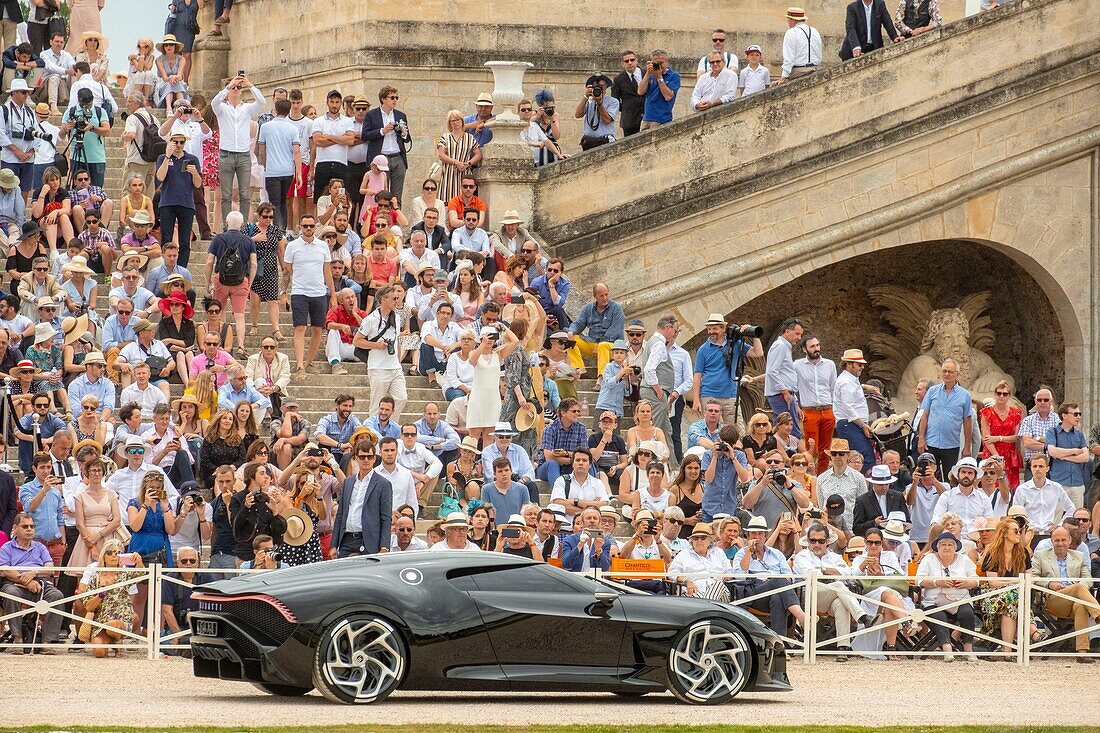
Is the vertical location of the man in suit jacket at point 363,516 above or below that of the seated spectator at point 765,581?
above

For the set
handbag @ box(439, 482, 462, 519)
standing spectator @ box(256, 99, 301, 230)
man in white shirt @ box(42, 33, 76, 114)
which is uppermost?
man in white shirt @ box(42, 33, 76, 114)

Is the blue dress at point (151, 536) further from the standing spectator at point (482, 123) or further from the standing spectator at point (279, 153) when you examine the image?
the standing spectator at point (482, 123)

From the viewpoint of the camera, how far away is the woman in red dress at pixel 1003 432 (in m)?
22.6

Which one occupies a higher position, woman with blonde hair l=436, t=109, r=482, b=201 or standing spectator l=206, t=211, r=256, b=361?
woman with blonde hair l=436, t=109, r=482, b=201

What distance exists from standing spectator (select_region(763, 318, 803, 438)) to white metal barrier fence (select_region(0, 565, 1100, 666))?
167 inches

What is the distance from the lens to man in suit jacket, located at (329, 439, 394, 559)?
18.4m

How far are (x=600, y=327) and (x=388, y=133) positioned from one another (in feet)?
12.1

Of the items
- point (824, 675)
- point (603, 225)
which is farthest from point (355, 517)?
point (603, 225)

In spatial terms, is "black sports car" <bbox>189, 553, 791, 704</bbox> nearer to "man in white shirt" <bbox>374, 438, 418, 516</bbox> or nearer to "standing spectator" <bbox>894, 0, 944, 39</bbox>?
"man in white shirt" <bbox>374, 438, 418, 516</bbox>

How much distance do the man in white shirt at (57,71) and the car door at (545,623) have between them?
1492 centimetres

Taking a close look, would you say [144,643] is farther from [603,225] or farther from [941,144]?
[941,144]

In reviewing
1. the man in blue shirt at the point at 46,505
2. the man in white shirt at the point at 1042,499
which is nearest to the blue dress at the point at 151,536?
the man in blue shirt at the point at 46,505

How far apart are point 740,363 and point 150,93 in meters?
9.85

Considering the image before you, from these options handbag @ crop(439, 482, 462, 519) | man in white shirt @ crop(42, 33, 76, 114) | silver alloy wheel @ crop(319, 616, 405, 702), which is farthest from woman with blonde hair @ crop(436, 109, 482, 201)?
silver alloy wheel @ crop(319, 616, 405, 702)
